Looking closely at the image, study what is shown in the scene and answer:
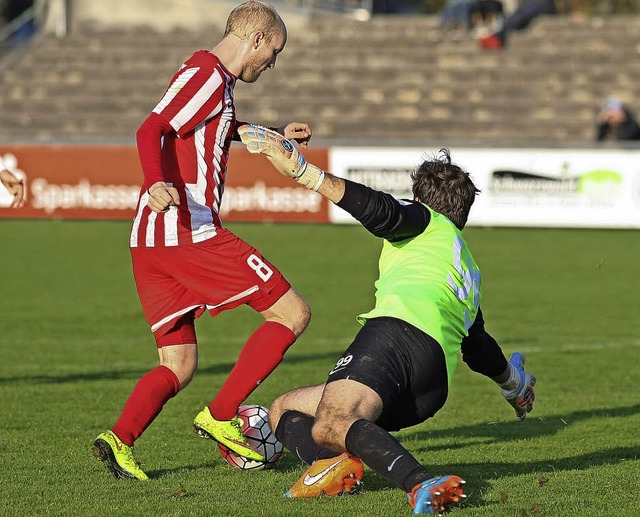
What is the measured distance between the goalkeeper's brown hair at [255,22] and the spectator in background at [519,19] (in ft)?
79.4

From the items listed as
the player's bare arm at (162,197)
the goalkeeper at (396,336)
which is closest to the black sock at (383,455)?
the goalkeeper at (396,336)

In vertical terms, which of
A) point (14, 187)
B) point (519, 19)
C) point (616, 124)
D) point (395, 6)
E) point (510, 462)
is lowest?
point (510, 462)

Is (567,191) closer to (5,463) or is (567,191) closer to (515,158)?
(515,158)

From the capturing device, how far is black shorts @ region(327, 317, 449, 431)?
5.10 metres

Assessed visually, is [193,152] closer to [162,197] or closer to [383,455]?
[162,197]

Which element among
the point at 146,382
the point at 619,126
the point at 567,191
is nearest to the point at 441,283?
the point at 146,382

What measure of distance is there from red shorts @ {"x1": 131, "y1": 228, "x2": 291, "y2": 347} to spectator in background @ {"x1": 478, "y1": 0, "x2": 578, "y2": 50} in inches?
962

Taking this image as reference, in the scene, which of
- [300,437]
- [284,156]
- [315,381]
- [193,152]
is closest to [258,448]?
[300,437]

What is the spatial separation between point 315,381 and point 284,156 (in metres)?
4.27

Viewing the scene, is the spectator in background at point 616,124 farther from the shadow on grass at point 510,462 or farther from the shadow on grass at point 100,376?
the shadow on grass at point 510,462

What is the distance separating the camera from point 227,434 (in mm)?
6023

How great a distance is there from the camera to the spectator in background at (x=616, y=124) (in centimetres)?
2405

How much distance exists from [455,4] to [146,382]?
2597cm

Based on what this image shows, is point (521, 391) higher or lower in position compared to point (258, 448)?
higher
